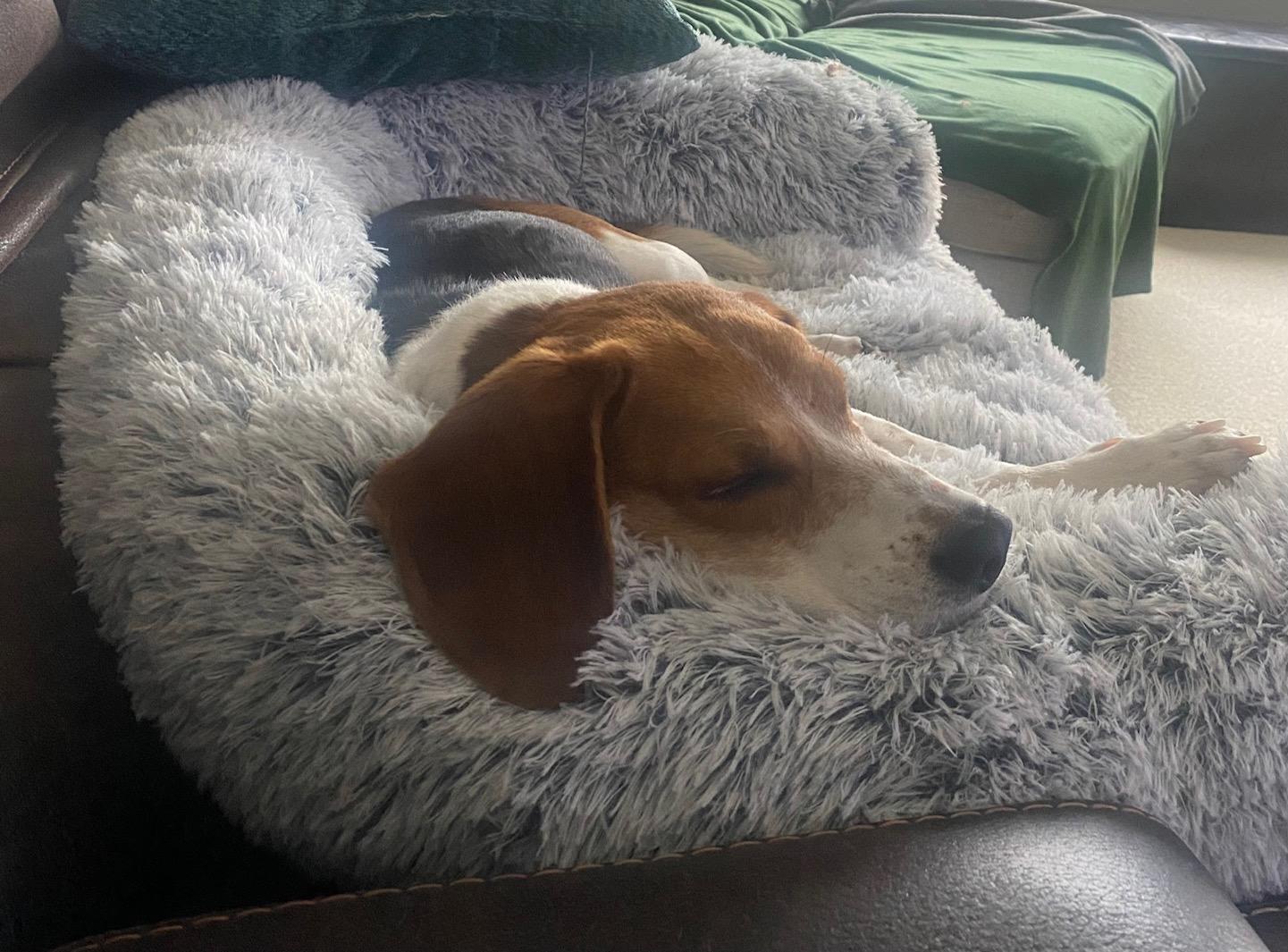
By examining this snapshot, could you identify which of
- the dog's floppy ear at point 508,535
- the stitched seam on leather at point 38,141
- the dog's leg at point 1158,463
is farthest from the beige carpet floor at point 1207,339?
the stitched seam on leather at point 38,141

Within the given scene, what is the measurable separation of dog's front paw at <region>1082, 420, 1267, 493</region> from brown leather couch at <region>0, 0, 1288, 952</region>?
0.47m

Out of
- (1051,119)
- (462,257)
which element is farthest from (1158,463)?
(1051,119)

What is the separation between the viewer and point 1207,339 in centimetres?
303

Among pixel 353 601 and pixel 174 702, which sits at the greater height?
pixel 353 601

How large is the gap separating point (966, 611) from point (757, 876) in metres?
0.36

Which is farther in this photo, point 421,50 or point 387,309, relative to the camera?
point 421,50

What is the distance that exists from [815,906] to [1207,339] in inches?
121

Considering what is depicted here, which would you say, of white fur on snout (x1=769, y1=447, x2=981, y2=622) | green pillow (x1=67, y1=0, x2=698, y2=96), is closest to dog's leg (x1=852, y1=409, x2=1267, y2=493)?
white fur on snout (x1=769, y1=447, x2=981, y2=622)

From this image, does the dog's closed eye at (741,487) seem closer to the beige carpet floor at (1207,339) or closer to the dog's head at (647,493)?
the dog's head at (647,493)

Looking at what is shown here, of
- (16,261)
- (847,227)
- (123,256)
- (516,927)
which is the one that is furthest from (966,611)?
(847,227)

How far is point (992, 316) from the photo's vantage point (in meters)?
1.70

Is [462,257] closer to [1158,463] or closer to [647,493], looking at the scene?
[647,493]

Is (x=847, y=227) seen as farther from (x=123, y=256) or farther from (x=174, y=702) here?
(x=174, y=702)

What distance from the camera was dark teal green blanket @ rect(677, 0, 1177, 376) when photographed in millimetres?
2248
